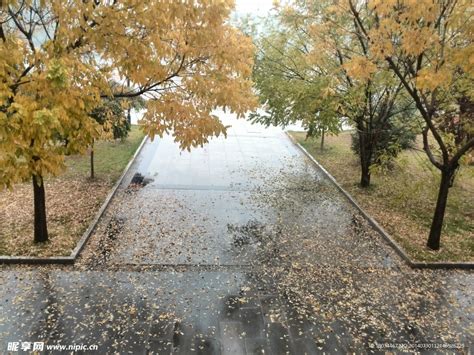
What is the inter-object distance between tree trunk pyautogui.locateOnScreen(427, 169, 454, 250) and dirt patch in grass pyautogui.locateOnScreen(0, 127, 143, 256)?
24.0ft

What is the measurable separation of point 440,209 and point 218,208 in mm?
5101

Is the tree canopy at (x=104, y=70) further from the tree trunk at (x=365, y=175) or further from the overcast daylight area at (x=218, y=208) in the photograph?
the tree trunk at (x=365, y=175)

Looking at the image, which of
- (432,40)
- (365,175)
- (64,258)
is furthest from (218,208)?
(432,40)

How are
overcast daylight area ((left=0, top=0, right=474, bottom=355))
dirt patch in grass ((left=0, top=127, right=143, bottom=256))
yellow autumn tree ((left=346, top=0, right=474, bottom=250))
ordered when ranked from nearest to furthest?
overcast daylight area ((left=0, top=0, right=474, bottom=355)), yellow autumn tree ((left=346, top=0, right=474, bottom=250)), dirt patch in grass ((left=0, top=127, right=143, bottom=256))

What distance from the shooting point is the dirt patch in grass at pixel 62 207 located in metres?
7.64

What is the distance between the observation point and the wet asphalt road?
5.64 metres

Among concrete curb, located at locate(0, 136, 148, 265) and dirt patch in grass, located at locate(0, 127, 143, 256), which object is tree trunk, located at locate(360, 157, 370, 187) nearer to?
dirt patch in grass, located at locate(0, 127, 143, 256)

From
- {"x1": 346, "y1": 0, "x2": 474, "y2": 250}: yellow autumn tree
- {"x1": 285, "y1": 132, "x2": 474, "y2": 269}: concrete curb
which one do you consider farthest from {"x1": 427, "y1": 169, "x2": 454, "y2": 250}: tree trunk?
{"x1": 285, "y1": 132, "x2": 474, "y2": 269}: concrete curb

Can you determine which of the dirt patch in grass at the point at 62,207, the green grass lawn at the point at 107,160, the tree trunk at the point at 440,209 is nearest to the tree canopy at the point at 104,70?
the dirt patch in grass at the point at 62,207

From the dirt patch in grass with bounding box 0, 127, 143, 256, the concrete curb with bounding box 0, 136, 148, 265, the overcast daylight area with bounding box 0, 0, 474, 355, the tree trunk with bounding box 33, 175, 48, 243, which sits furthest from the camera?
the dirt patch in grass with bounding box 0, 127, 143, 256

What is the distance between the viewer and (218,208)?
403 inches

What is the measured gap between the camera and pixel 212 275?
7148 millimetres

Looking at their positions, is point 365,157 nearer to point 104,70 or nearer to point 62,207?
point 104,70

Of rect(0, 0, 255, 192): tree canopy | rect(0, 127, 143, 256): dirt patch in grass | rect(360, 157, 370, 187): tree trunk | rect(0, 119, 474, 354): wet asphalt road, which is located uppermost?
rect(0, 0, 255, 192): tree canopy
